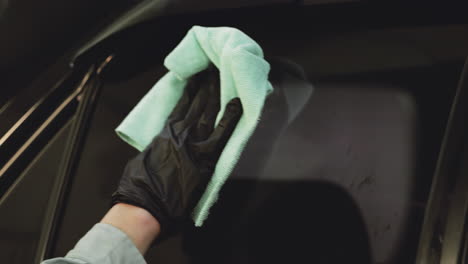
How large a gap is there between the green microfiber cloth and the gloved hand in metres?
0.02

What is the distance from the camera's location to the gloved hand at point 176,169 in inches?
27.2

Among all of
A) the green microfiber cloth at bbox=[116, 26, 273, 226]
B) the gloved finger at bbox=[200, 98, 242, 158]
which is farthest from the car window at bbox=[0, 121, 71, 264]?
the gloved finger at bbox=[200, 98, 242, 158]

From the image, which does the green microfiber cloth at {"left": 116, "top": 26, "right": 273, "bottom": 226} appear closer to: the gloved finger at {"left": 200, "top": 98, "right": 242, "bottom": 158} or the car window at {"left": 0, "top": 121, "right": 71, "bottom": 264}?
the gloved finger at {"left": 200, "top": 98, "right": 242, "bottom": 158}

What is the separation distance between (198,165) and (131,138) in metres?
0.17

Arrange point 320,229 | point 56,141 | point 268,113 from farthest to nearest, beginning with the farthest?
1. point 56,141
2. point 268,113
3. point 320,229

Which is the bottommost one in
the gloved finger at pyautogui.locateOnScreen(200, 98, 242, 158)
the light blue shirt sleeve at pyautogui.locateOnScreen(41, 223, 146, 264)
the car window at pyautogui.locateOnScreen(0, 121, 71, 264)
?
the car window at pyautogui.locateOnScreen(0, 121, 71, 264)

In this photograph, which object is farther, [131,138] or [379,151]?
[131,138]

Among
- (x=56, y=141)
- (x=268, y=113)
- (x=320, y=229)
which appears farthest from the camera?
(x=56, y=141)

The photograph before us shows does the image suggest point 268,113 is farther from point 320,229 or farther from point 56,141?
point 56,141

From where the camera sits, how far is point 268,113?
798 mm

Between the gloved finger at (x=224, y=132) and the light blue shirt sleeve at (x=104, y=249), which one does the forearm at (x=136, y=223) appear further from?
the gloved finger at (x=224, y=132)

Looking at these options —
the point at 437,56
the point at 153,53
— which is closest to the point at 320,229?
the point at 437,56

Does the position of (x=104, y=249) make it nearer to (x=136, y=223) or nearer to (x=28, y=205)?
(x=136, y=223)

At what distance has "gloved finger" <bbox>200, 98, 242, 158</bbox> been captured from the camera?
700mm
